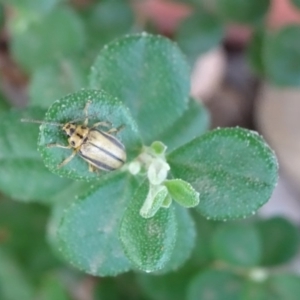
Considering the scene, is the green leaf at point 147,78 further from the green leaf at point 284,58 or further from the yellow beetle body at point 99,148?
the green leaf at point 284,58

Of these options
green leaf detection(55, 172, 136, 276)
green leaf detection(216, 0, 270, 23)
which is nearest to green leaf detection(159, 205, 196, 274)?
green leaf detection(55, 172, 136, 276)

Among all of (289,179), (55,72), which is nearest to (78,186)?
(55,72)

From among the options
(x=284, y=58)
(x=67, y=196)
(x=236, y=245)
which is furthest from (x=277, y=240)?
(x=67, y=196)

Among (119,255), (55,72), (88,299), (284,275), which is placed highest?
(55,72)

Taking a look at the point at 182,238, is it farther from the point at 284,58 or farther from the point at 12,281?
the point at 12,281

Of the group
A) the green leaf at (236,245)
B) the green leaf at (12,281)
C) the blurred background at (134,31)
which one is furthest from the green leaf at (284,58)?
the green leaf at (12,281)

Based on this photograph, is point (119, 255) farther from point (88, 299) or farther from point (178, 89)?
point (88, 299)
